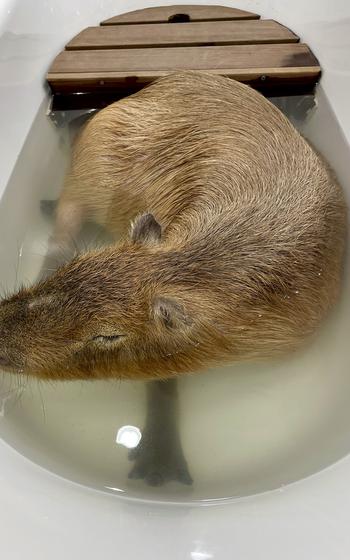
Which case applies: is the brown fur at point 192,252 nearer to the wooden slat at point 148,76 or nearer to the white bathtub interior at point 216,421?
the white bathtub interior at point 216,421

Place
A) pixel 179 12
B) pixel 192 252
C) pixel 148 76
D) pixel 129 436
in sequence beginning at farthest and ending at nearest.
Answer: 1. pixel 179 12
2. pixel 148 76
3. pixel 129 436
4. pixel 192 252

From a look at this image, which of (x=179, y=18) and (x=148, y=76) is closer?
(x=148, y=76)

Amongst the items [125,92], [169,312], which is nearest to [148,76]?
[125,92]

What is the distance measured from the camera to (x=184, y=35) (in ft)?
13.2

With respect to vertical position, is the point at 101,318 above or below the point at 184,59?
below

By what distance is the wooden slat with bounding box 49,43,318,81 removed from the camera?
12.6 feet

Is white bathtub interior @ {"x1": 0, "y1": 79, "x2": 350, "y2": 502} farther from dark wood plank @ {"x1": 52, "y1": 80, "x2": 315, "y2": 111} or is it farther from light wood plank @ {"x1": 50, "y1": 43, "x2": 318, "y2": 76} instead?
light wood plank @ {"x1": 50, "y1": 43, "x2": 318, "y2": 76}

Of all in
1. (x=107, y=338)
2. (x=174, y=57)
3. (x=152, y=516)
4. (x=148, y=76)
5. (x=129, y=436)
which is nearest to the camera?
(x=152, y=516)

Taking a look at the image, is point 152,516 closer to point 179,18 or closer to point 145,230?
point 145,230

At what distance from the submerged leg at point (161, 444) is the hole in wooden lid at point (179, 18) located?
2.75 meters

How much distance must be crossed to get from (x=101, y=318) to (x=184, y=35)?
8.50 ft

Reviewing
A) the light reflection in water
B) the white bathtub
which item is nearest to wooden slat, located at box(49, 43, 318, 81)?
the white bathtub

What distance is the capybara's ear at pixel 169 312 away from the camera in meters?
2.34

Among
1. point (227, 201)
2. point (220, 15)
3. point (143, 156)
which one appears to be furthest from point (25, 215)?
point (220, 15)
